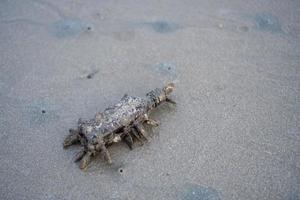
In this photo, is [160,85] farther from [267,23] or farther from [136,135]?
[267,23]

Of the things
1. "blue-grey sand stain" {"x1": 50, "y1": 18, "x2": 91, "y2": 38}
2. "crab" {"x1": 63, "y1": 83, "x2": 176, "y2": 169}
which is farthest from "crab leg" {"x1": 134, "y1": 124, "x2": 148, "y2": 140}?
"blue-grey sand stain" {"x1": 50, "y1": 18, "x2": 91, "y2": 38}

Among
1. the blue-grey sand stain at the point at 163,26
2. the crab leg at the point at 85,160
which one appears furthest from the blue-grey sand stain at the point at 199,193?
the blue-grey sand stain at the point at 163,26

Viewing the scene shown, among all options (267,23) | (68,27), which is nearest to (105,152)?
(68,27)

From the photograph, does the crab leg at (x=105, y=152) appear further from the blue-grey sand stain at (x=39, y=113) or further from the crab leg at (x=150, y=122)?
the blue-grey sand stain at (x=39, y=113)

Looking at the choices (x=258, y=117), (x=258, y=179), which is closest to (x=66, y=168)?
(x=258, y=179)

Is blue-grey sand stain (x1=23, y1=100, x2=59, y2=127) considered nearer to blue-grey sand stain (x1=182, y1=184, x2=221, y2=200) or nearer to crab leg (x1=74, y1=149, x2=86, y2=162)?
crab leg (x1=74, y1=149, x2=86, y2=162)
